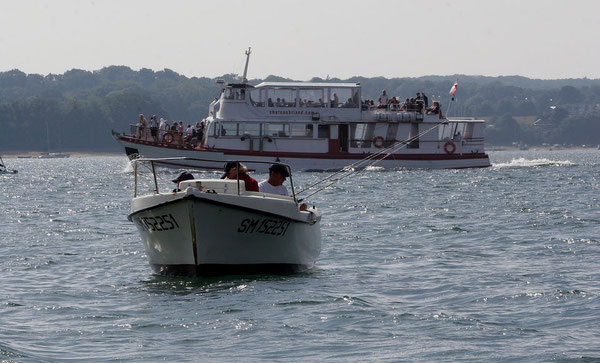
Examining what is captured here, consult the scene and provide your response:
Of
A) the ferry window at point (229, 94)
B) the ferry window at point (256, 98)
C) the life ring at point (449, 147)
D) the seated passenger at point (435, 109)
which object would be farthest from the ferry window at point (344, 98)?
the life ring at point (449, 147)

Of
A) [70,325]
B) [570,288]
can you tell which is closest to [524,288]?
[570,288]

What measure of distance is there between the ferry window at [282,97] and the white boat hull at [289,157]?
254cm

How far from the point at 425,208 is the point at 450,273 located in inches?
625

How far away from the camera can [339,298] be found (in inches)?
632

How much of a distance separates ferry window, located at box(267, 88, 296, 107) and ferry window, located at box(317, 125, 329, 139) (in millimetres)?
1909

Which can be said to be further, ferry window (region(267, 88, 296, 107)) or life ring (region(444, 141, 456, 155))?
life ring (region(444, 141, 456, 155))

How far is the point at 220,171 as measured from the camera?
55.2m

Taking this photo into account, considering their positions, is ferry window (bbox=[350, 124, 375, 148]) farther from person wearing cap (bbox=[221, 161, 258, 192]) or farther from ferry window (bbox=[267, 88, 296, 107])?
person wearing cap (bbox=[221, 161, 258, 192])

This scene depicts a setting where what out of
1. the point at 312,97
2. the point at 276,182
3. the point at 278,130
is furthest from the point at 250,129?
the point at 276,182

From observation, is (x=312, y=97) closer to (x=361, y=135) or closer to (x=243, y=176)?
(x=361, y=135)

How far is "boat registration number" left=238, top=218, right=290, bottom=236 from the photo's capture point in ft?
55.8

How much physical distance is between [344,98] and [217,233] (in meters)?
42.4

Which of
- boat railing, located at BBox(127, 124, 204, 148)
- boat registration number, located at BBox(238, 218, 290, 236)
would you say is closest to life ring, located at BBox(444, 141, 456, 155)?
boat railing, located at BBox(127, 124, 204, 148)

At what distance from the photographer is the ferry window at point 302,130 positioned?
5819cm
